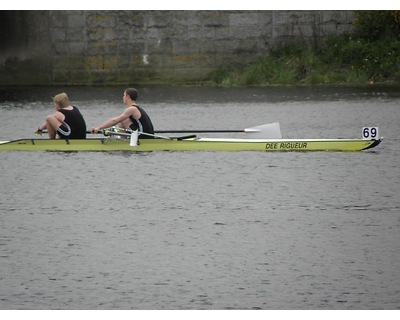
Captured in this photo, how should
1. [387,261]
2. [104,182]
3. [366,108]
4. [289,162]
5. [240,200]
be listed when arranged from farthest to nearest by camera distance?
[366,108], [289,162], [104,182], [240,200], [387,261]

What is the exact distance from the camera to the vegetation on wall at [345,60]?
1484 inches

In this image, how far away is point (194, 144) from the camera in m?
20.9

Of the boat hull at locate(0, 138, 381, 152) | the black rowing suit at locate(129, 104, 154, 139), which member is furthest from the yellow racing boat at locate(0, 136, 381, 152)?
the black rowing suit at locate(129, 104, 154, 139)

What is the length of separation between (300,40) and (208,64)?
3.06 meters

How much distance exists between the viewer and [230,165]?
22.0 m

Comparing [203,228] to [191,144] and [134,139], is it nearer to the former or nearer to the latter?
[191,144]

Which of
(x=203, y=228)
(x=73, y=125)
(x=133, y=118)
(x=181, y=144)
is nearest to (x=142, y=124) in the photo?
(x=133, y=118)

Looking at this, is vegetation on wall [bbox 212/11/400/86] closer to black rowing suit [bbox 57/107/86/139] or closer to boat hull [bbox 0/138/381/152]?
boat hull [bbox 0/138/381/152]

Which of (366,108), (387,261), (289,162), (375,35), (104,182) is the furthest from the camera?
(375,35)

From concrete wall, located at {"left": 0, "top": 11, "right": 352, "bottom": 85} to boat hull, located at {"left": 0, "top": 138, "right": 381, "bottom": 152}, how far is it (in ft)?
59.2

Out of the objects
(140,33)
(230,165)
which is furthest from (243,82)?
(230,165)

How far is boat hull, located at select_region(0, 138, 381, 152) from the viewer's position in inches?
822

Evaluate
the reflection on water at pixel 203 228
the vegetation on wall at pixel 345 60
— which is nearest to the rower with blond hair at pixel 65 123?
the reflection on water at pixel 203 228

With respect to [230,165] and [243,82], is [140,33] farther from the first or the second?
[230,165]
